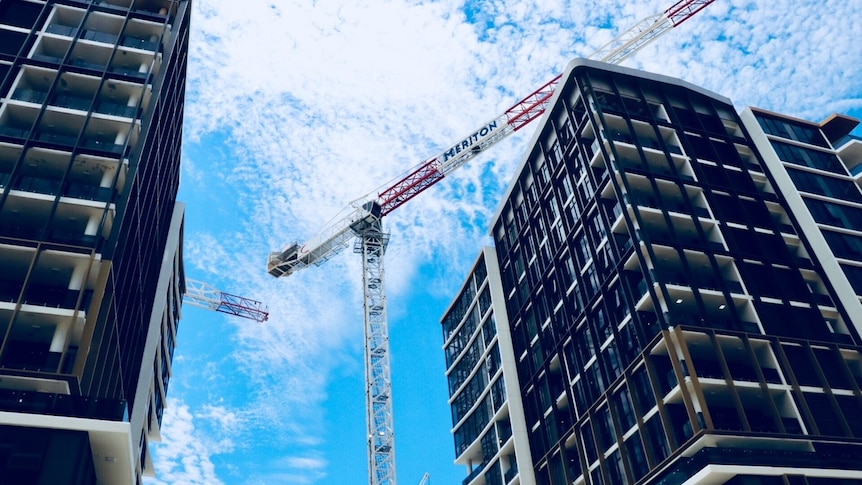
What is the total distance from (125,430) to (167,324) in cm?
4266

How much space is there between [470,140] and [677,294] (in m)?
67.0

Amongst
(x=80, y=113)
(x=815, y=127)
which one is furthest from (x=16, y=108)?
(x=815, y=127)

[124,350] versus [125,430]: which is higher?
[124,350]

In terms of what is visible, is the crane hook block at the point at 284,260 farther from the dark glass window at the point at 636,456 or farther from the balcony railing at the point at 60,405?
the balcony railing at the point at 60,405

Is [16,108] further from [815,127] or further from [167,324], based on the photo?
[815,127]

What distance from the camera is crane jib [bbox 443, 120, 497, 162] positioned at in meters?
126

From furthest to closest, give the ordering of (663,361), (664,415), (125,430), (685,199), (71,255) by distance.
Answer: (685,199) < (663,361) < (664,415) < (71,255) < (125,430)

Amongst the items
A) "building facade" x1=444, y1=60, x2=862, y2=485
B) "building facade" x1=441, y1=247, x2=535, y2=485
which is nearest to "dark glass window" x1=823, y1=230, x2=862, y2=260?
"building facade" x1=444, y1=60, x2=862, y2=485

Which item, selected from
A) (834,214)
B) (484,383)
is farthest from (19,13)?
(834,214)

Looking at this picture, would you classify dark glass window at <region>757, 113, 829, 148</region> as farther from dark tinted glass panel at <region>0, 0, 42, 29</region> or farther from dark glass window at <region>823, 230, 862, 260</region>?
dark tinted glass panel at <region>0, 0, 42, 29</region>

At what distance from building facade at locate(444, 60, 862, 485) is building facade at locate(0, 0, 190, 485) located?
1520 inches

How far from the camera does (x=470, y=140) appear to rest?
128625 mm

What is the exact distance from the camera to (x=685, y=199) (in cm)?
7531

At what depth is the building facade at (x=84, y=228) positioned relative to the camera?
4844 cm
